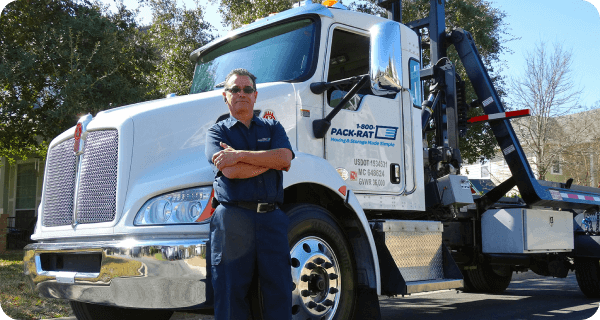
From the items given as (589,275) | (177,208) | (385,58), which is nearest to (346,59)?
(385,58)

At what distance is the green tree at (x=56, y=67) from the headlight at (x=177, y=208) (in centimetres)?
835

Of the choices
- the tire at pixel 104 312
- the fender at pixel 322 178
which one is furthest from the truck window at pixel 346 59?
the tire at pixel 104 312

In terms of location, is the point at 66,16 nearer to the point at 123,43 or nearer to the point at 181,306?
the point at 123,43

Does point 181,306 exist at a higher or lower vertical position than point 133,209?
lower

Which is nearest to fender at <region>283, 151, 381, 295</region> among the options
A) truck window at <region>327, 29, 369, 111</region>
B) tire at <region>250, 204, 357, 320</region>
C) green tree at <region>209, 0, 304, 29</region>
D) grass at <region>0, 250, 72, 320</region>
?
tire at <region>250, 204, 357, 320</region>

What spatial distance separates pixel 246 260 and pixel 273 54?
2176mm

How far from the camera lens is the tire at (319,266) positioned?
3754mm

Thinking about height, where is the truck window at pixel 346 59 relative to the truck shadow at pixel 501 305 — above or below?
above

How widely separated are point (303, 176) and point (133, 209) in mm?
1143

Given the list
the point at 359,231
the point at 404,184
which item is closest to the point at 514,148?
the point at 404,184

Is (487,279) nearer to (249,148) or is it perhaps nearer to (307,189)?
(307,189)

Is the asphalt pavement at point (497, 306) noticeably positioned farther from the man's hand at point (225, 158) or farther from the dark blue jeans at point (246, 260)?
the man's hand at point (225, 158)

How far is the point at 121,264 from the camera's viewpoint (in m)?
3.26

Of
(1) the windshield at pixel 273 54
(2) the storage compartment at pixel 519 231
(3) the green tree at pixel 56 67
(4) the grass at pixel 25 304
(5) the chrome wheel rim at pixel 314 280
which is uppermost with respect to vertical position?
(3) the green tree at pixel 56 67
